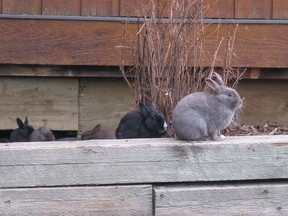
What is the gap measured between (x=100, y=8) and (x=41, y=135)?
1.14 meters

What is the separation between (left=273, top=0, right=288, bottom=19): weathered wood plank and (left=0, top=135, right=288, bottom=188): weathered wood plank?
219 cm

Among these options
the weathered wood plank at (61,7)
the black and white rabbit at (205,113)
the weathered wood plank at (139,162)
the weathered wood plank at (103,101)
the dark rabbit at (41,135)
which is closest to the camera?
the weathered wood plank at (139,162)

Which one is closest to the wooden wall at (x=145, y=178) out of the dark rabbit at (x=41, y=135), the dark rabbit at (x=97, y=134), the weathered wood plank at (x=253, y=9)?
the dark rabbit at (x=97, y=134)

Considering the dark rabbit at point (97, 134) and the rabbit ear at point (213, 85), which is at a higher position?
the rabbit ear at point (213, 85)

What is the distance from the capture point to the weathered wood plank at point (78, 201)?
4.54m

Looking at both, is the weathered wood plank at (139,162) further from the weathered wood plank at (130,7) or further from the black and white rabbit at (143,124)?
the weathered wood plank at (130,7)

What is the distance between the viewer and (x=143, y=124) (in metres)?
5.84

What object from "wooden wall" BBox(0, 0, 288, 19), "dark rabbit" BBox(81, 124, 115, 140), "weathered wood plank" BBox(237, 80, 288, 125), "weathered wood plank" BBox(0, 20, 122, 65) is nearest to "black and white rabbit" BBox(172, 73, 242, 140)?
"dark rabbit" BBox(81, 124, 115, 140)

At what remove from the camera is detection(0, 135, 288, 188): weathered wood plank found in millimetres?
4535

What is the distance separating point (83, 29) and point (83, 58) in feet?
0.76

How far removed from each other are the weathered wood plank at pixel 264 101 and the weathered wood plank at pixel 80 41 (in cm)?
31

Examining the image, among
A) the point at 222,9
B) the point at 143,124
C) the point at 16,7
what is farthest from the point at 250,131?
the point at 16,7

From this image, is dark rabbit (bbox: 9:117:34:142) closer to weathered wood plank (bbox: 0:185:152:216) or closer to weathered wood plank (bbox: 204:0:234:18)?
weathered wood plank (bbox: 204:0:234:18)

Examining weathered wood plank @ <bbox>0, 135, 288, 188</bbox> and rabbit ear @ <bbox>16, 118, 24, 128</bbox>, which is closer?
weathered wood plank @ <bbox>0, 135, 288, 188</bbox>
